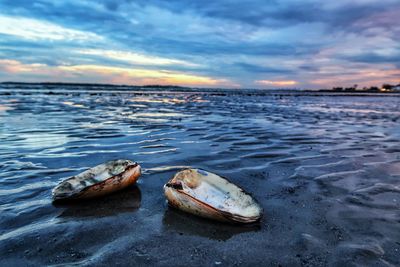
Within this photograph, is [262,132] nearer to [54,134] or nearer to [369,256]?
[54,134]

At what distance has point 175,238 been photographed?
→ 120 inches

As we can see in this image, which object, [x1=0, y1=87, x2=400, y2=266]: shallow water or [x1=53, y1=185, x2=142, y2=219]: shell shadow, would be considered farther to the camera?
[x1=53, y1=185, x2=142, y2=219]: shell shadow

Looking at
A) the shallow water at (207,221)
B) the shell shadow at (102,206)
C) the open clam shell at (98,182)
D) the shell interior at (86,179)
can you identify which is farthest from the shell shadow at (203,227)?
the shell interior at (86,179)

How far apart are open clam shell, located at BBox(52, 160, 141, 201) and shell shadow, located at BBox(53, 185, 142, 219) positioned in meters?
0.07

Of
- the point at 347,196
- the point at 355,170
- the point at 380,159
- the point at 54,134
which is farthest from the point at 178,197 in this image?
the point at 54,134

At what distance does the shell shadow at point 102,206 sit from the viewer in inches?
140

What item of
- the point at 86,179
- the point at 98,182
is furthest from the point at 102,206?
the point at 86,179

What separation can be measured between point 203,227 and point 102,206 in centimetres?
126

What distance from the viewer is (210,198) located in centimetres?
367

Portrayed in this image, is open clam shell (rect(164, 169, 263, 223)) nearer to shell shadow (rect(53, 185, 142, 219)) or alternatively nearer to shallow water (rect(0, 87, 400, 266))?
shallow water (rect(0, 87, 400, 266))

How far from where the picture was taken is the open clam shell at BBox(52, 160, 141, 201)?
12.5ft

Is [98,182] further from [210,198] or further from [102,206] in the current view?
[210,198]

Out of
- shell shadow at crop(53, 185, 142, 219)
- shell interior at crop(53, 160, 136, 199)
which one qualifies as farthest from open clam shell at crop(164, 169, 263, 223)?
shell interior at crop(53, 160, 136, 199)

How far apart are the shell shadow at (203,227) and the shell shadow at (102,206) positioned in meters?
0.58
